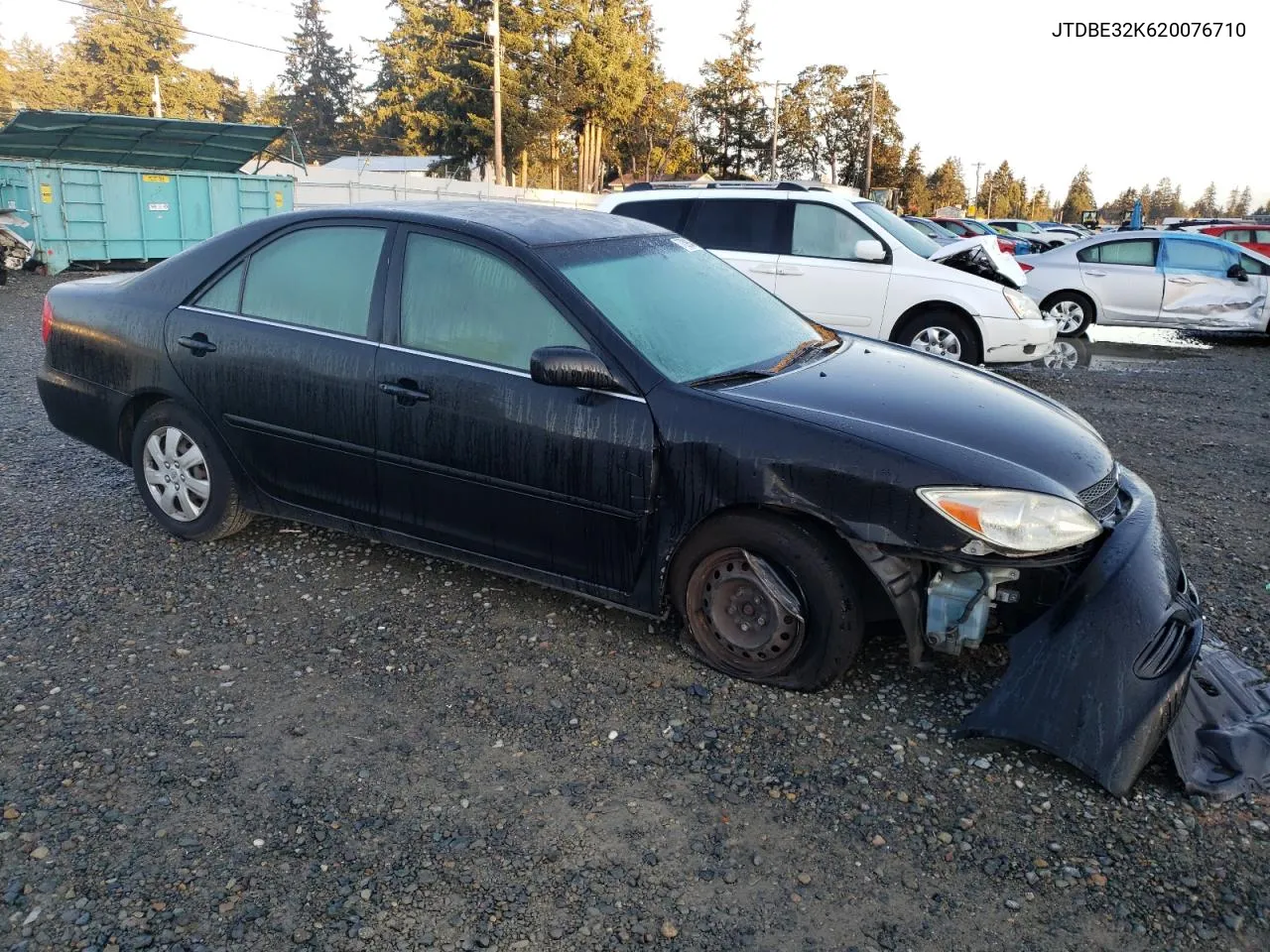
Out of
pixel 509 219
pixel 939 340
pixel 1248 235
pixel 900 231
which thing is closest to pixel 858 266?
pixel 900 231

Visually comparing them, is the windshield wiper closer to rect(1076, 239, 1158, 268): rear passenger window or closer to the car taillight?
the car taillight

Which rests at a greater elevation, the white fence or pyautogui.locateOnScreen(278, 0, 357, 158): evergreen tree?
pyautogui.locateOnScreen(278, 0, 357, 158): evergreen tree

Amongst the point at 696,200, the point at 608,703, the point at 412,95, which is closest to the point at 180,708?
the point at 608,703

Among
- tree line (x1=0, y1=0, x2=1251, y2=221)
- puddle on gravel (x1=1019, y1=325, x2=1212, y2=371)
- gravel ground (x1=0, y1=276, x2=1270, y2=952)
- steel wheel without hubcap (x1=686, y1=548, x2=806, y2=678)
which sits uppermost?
tree line (x1=0, y1=0, x2=1251, y2=221)

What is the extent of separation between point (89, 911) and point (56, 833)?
1.24 ft

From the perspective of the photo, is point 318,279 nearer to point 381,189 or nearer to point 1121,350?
point 1121,350

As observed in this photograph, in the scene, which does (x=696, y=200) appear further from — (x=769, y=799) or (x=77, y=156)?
(x=77, y=156)

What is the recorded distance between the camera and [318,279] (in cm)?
419

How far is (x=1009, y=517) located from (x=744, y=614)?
94cm

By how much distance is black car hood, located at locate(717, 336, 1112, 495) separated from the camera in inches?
124

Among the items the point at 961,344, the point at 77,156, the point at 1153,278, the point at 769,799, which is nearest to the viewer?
the point at 769,799

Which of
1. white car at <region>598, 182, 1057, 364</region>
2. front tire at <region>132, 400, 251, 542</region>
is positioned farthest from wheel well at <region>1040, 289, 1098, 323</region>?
front tire at <region>132, 400, 251, 542</region>

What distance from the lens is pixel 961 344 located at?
9.05m

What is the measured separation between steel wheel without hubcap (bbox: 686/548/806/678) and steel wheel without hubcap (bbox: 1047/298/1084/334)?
11513 mm
